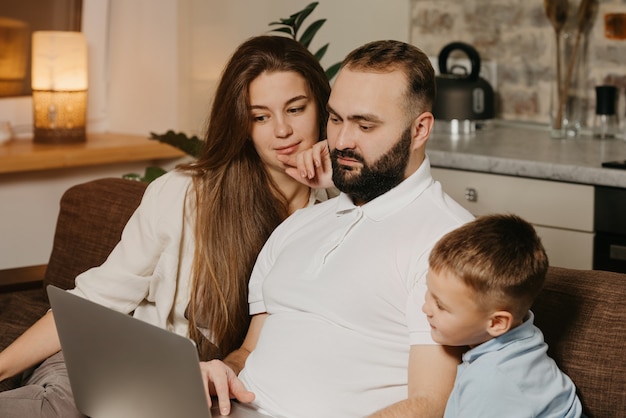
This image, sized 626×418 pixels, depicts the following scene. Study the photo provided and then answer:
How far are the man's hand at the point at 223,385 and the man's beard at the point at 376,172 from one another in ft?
1.28

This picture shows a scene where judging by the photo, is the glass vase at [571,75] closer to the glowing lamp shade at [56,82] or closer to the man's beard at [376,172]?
the glowing lamp shade at [56,82]

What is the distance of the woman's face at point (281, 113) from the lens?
2.14 meters

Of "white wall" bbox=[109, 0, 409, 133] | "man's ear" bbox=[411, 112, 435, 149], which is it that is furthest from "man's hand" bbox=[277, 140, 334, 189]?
"white wall" bbox=[109, 0, 409, 133]

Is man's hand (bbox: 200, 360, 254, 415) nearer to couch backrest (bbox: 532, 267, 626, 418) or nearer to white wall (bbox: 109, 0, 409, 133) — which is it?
couch backrest (bbox: 532, 267, 626, 418)

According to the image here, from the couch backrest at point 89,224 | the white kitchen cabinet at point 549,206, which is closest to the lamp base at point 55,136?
the couch backrest at point 89,224

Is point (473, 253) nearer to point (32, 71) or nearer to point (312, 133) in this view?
point (312, 133)

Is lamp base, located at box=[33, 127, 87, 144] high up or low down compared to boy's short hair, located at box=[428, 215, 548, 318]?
up

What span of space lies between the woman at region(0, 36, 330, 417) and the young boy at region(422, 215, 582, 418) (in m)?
0.71

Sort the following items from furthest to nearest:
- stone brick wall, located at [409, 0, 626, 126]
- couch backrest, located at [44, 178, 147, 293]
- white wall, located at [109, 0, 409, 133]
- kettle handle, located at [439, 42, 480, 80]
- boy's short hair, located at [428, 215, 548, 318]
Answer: white wall, located at [109, 0, 409, 133], kettle handle, located at [439, 42, 480, 80], stone brick wall, located at [409, 0, 626, 126], couch backrest, located at [44, 178, 147, 293], boy's short hair, located at [428, 215, 548, 318]

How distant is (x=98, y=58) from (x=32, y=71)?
349 millimetres

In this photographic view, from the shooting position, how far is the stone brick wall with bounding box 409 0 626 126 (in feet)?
11.6

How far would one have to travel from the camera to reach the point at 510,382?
1490 millimetres

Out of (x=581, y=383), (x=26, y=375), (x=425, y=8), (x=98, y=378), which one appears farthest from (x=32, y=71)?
(x=581, y=383)

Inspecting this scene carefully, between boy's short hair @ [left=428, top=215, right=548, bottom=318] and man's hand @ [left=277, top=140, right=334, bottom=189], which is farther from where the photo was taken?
man's hand @ [left=277, top=140, right=334, bottom=189]
